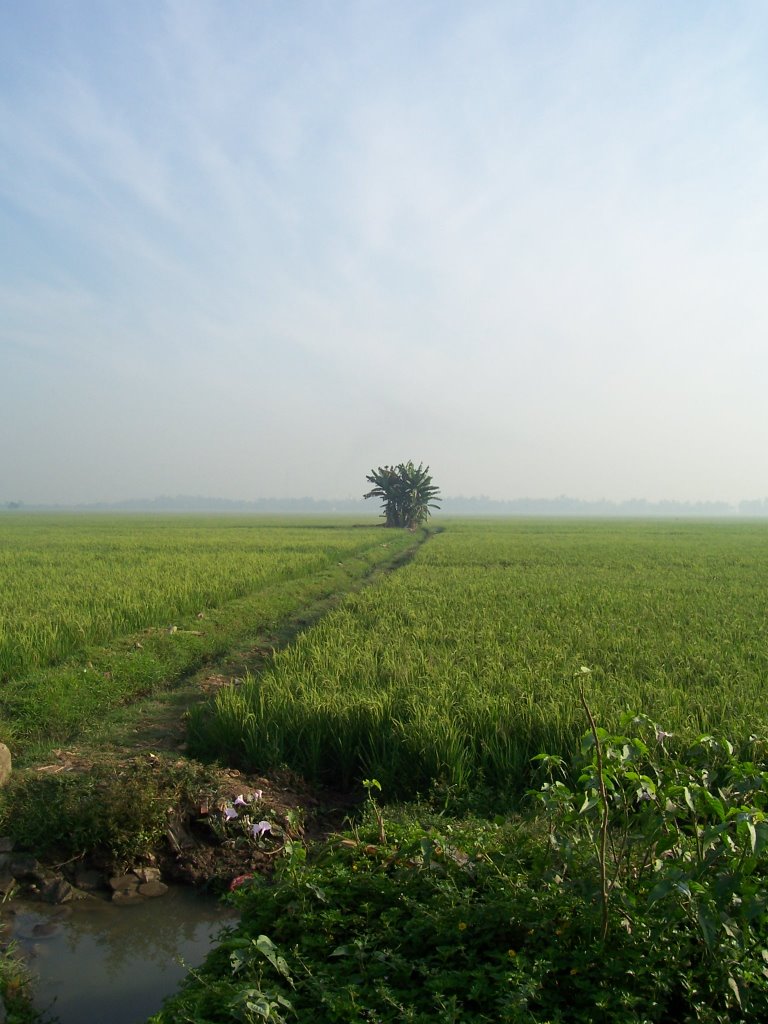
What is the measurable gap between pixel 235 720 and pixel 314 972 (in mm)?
3035

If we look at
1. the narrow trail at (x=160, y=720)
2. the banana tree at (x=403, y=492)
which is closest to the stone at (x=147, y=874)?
the narrow trail at (x=160, y=720)

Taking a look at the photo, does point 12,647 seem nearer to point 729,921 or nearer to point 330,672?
point 330,672

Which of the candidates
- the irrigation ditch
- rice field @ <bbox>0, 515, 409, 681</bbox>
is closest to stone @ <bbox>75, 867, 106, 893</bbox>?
the irrigation ditch

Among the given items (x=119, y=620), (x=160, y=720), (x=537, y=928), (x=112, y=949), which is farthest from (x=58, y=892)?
(x=119, y=620)

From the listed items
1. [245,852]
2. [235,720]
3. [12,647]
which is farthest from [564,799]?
[12,647]

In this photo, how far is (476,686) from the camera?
5844mm

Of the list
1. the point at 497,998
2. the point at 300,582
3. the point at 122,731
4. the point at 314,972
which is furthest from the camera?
the point at 300,582

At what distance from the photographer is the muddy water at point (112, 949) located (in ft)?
9.12

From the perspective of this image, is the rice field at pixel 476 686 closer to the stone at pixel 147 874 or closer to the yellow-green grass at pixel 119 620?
the stone at pixel 147 874

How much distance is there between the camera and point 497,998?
7.34 feet

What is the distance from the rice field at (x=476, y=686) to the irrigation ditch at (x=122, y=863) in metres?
0.43

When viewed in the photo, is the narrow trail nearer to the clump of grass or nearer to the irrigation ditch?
the irrigation ditch

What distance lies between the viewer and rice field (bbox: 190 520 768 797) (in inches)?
191

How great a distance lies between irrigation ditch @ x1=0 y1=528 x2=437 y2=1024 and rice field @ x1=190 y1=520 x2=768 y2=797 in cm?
43
